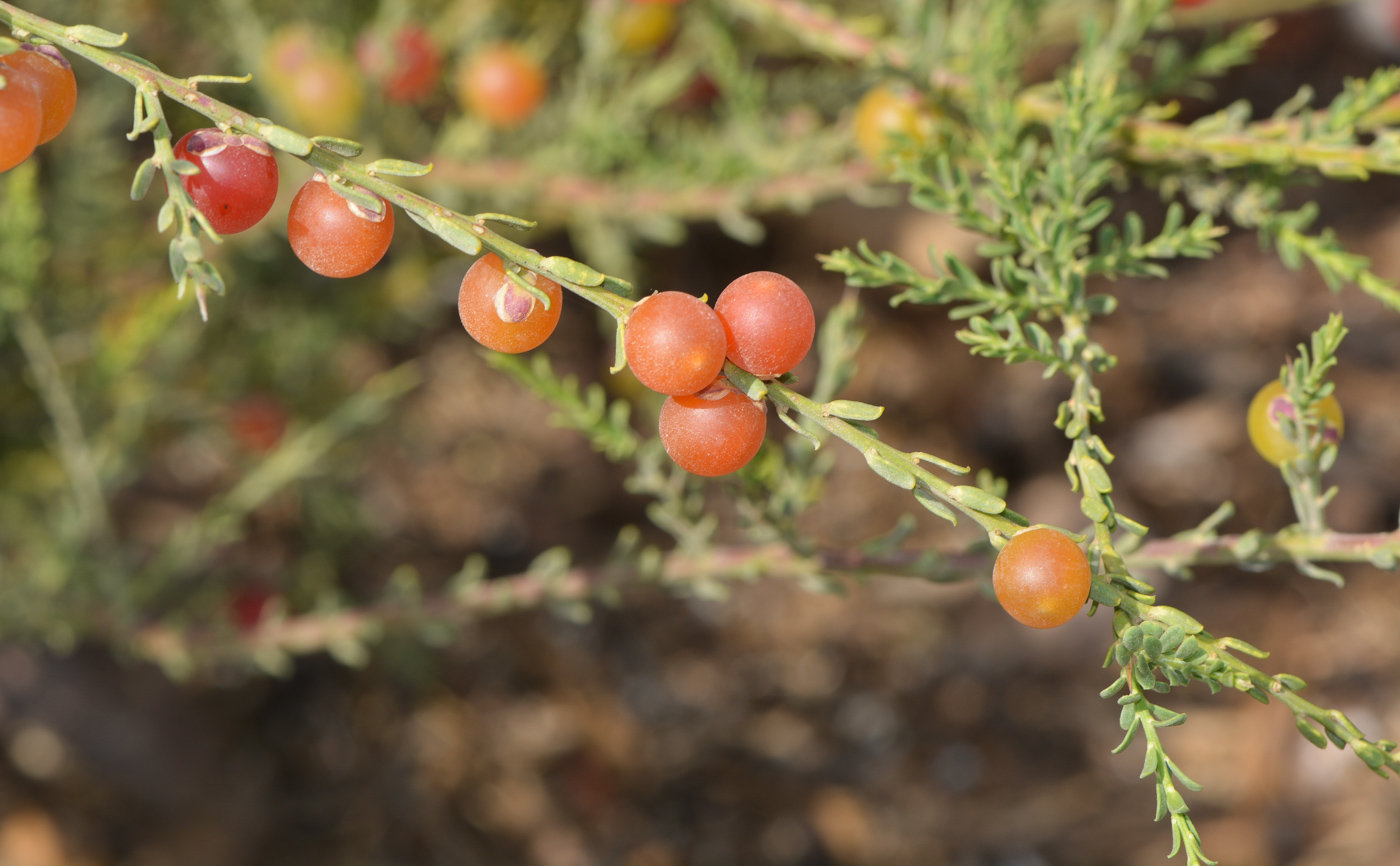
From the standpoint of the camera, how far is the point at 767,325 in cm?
74

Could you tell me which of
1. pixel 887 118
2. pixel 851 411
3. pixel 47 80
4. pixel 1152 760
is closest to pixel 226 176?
pixel 47 80

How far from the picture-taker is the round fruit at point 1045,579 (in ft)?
2.31

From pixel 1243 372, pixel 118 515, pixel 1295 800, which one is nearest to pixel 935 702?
pixel 1295 800

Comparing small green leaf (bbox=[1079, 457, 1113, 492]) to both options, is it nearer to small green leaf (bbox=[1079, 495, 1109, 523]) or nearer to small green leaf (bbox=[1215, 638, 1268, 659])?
small green leaf (bbox=[1079, 495, 1109, 523])

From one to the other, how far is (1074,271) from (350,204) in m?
0.76

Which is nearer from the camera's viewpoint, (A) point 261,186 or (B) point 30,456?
(A) point 261,186

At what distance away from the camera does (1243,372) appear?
9.47 ft

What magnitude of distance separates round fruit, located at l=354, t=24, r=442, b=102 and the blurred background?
2 centimetres

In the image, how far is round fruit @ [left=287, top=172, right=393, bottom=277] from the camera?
2.52ft

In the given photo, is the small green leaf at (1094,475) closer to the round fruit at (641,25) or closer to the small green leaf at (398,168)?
the small green leaf at (398,168)

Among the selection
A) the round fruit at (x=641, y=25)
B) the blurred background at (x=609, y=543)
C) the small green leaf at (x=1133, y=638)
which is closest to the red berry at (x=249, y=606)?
the blurred background at (x=609, y=543)

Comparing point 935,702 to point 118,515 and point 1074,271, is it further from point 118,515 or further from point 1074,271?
point 118,515

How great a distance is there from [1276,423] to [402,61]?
6.02ft

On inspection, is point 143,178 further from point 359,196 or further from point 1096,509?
point 1096,509
